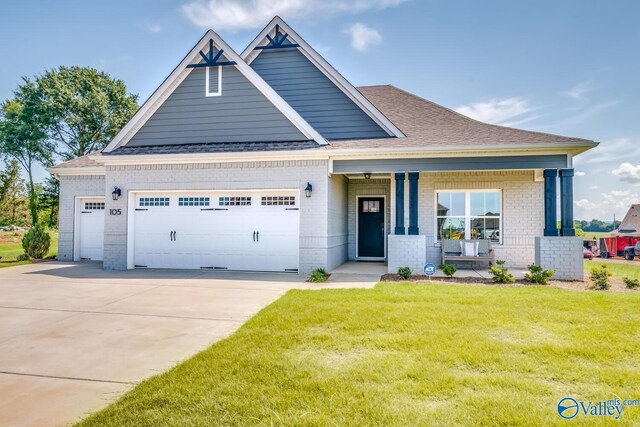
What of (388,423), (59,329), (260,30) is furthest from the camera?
(260,30)

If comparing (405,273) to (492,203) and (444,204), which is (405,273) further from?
(492,203)

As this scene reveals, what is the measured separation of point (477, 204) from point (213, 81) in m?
9.26

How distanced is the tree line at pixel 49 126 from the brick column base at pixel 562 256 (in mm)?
33665

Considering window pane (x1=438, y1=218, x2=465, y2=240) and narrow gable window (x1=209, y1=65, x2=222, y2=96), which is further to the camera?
window pane (x1=438, y1=218, x2=465, y2=240)

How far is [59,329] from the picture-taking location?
5.30 meters

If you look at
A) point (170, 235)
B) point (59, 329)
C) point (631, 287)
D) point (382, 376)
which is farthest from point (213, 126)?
point (631, 287)

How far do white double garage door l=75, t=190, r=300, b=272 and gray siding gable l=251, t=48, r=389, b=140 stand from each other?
3.00 metres

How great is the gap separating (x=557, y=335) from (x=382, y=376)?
8.96ft

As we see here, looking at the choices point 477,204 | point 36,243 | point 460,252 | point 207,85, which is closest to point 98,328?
point 207,85

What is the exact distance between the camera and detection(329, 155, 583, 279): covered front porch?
9.66m

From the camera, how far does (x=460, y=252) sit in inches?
446

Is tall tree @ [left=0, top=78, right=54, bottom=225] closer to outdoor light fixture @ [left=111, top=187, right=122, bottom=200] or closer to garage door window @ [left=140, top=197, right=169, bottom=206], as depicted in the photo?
outdoor light fixture @ [left=111, top=187, right=122, bottom=200]

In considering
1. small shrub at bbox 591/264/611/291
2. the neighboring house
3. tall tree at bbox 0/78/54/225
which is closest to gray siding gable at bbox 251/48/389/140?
the neighboring house

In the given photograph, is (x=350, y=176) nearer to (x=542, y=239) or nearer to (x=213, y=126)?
(x=213, y=126)
